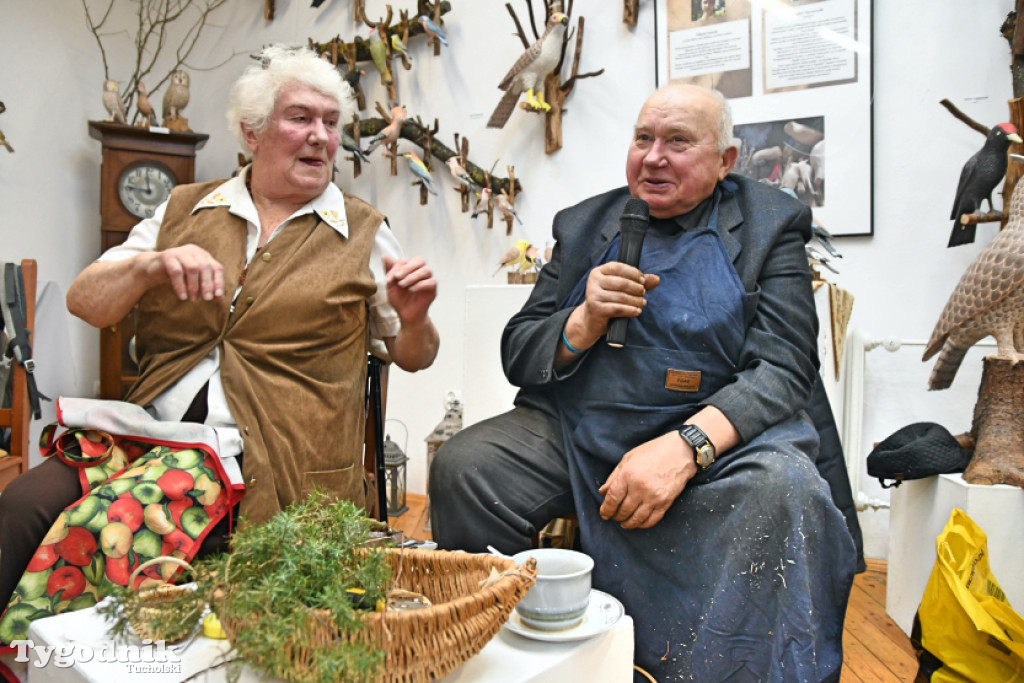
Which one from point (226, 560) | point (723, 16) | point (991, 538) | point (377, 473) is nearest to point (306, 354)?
point (377, 473)

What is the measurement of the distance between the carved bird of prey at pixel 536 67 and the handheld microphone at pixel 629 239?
5.91 ft

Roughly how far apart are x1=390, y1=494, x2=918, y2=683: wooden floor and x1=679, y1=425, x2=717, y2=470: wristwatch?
0.83m

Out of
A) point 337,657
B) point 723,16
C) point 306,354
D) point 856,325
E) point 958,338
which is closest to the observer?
point 337,657

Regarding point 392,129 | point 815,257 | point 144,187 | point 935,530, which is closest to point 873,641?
point 935,530

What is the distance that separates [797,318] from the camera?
1.48m

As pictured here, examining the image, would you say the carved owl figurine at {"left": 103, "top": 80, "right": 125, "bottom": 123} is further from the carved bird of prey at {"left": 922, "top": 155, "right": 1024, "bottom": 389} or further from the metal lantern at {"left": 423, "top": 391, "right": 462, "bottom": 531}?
the carved bird of prey at {"left": 922, "top": 155, "right": 1024, "bottom": 389}

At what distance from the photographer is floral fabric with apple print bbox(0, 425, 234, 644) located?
123 cm

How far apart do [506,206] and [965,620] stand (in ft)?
7.46

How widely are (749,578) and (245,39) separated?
4030 mm

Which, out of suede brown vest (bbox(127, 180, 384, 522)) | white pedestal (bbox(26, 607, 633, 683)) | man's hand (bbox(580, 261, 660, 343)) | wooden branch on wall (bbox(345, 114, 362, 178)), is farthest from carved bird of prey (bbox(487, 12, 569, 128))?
white pedestal (bbox(26, 607, 633, 683))

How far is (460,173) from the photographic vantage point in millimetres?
3277

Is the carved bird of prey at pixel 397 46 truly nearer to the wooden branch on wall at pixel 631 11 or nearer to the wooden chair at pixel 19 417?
the wooden branch on wall at pixel 631 11

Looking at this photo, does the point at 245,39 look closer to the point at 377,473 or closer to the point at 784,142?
the point at 784,142

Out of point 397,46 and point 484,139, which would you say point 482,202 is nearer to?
point 484,139
